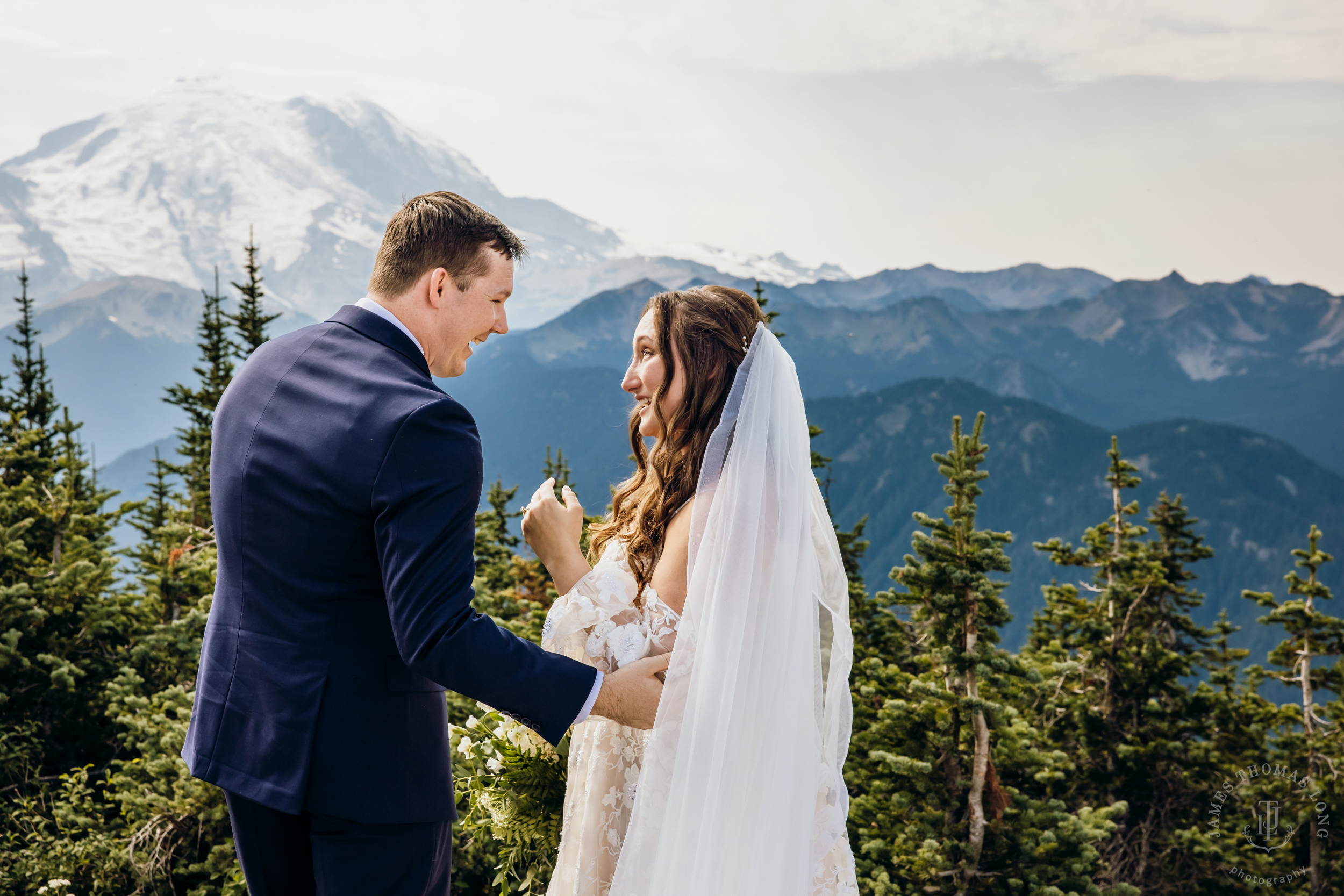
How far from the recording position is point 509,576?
559 inches

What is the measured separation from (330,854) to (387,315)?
155 cm

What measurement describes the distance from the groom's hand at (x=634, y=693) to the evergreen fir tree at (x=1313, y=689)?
13.5m

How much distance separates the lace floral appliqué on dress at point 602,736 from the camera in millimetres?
3088

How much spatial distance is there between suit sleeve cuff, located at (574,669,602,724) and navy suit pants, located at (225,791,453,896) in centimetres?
53

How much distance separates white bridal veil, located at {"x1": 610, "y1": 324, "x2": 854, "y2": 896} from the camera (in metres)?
2.92

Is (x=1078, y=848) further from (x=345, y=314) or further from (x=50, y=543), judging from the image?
(x=50, y=543)

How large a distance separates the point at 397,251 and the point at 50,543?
32.9ft

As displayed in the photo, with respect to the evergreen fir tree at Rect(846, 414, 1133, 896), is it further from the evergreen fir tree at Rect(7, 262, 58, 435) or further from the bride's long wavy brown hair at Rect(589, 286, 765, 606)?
the evergreen fir tree at Rect(7, 262, 58, 435)

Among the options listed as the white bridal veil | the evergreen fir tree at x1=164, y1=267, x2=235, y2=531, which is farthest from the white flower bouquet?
the evergreen fir tree at x1=164, y1=267, x2=235, y2=531

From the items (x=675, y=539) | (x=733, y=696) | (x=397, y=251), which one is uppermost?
(x=397, y=251)

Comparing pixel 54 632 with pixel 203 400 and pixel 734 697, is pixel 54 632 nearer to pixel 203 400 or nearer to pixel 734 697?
pixel 734 697

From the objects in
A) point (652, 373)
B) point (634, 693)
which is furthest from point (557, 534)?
point (652, 373)

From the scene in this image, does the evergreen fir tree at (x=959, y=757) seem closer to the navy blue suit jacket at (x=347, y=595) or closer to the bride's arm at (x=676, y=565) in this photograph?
the bride's arm at (x=676, y=565)

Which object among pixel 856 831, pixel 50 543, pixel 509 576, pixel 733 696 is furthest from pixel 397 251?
pixel 509 576
